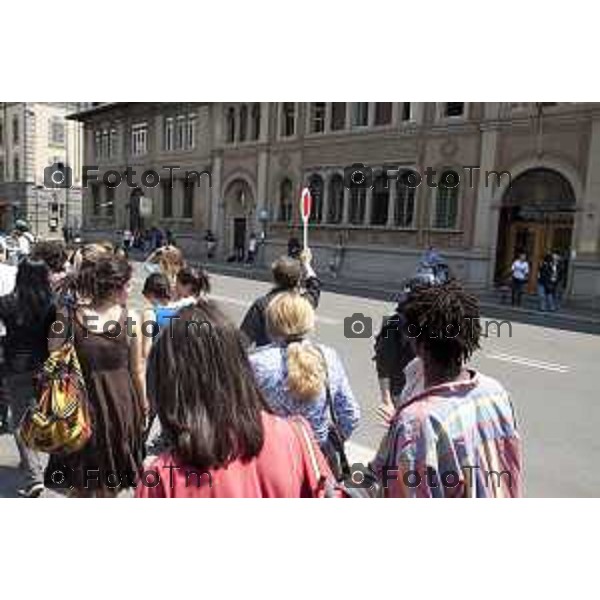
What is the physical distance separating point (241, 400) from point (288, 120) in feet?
79.8

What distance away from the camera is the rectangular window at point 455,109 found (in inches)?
754

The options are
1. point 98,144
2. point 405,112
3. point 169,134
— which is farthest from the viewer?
point 98,144

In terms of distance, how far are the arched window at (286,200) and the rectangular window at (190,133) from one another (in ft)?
19.1

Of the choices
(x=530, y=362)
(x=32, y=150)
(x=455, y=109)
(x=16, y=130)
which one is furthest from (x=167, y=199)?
(x=530, y=362)

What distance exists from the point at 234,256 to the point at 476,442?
25654mm

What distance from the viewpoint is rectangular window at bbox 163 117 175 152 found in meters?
28.4

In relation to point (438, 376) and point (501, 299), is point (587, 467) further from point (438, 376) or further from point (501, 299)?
point (501, 299)

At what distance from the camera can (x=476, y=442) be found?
1959 mm

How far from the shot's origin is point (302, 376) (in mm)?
2740

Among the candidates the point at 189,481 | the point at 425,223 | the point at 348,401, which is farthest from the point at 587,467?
the point at 425,223

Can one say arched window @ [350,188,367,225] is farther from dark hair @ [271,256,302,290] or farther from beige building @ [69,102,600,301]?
dark hair @ [271,256,302,290]

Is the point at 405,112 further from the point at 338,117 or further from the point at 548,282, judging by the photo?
the point at 548,282

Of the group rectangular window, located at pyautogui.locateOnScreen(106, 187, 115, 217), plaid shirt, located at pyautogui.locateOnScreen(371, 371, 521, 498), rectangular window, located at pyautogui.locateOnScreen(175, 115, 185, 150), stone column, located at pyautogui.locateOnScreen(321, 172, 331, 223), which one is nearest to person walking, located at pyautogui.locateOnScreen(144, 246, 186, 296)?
plaid shirt, located at pyautogui.locateOnScreen(371, 371, 521, 498)

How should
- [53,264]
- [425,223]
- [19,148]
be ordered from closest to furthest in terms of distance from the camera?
[53,264] < [425,223] < [19,148]
